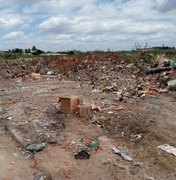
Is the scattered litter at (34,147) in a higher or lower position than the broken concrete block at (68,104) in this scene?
lower

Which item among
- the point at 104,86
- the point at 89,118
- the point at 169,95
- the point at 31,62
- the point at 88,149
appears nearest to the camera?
the point at 88,149

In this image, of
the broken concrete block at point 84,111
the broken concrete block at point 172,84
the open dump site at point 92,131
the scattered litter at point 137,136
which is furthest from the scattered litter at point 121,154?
the broken concrete block at point 172,84

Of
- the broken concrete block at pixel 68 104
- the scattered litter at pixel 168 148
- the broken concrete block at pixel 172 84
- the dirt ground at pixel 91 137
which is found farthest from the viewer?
the broken concrete block at pixel 172 84

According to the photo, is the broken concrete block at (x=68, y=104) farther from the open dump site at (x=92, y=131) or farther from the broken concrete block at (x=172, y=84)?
the broken concrete block at (x=172, y=84)

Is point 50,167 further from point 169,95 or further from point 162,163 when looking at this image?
point 169,95

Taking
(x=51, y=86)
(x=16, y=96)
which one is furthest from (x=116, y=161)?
(x=51, y=86)

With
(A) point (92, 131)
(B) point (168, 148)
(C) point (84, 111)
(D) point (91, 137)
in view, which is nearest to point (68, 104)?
(C) point (84, 111)

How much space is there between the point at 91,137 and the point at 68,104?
60.6 inches

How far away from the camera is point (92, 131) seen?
7.17 meters

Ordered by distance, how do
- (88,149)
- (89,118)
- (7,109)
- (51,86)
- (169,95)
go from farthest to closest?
(51,86)
(169,95)
(7,109)
(89,118)
(88,149)

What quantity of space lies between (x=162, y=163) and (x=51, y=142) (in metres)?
2.11

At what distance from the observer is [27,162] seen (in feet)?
19.5

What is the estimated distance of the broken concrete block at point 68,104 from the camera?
8.13 metres

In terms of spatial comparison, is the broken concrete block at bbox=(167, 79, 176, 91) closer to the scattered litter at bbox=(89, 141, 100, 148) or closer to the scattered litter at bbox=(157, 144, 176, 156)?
the scattered litter at bbox=(157, 144, 176, 156)
